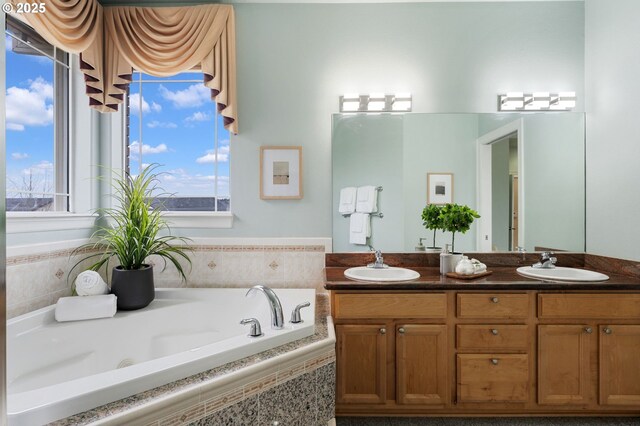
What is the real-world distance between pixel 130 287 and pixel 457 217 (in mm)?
2260

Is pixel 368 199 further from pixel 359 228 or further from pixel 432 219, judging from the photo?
pixel 432 219

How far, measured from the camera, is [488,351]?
1939 mm

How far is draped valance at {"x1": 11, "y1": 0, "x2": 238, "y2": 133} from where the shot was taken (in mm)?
2361

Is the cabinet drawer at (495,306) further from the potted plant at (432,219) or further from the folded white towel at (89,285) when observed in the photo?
the folded white towel at (89,285)

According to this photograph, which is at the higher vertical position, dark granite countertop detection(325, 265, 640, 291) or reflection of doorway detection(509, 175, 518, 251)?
reflection of doorway detection(509, 175, 518, 251)

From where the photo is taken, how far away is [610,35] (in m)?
2.28

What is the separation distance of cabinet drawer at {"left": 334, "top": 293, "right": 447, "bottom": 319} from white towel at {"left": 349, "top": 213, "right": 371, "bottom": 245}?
2.01 feet

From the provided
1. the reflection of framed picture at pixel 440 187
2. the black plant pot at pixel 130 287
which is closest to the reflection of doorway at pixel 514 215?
the reflection of framed picture at pixel 440 187

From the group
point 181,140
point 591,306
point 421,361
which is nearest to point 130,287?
point 181,140

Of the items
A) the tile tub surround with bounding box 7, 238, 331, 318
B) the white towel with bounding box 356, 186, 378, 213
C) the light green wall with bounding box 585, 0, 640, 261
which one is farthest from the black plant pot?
the light green wall with bounding box 585, 0, 640, 261

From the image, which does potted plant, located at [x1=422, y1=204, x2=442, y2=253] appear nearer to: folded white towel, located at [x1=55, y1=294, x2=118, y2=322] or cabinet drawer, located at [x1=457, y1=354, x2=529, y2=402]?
cabinet drawer, located at [x1=457, y1=354, x2=529, y2=402]

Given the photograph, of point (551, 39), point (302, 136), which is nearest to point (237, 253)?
point (302, 136)

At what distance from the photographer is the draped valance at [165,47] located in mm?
2361

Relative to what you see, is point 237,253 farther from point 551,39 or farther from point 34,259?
point 551,39
